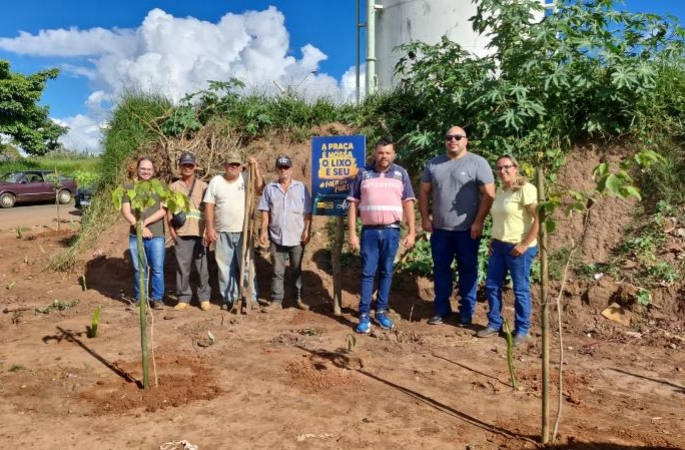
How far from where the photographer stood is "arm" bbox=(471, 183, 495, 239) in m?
5.07

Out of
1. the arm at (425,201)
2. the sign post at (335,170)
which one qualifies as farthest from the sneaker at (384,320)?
the arm at (425,201)

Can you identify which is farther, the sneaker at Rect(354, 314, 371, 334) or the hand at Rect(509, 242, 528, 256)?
the sneaker at Rect(354, 314, 371, 334)

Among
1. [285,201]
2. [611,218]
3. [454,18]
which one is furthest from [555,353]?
[454,18]

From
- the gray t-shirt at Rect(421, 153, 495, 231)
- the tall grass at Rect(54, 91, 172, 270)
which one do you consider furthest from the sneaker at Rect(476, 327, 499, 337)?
the tall grass at Rect(54, 91, 172, 270)

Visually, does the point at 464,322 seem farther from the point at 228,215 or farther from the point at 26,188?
the point at 26,188

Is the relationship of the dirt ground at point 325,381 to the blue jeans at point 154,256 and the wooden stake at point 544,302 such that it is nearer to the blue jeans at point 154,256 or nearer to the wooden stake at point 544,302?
the wooden stake at point 544,302

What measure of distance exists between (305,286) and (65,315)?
107 inches

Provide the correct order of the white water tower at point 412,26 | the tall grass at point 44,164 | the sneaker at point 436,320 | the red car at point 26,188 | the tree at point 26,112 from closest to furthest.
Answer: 1. the sneaker at point 436,320
2. the white water tower at point 412,26
3. the red car at point 26,188
4. the tree at point 26,112
5. the tall grass at point 44,164

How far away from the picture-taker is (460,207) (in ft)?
17.0

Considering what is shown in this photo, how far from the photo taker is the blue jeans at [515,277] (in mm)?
4793

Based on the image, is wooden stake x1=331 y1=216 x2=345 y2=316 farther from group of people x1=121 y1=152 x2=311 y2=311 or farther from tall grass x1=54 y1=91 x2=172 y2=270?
tall grass x1=54 y1=91 x2=172 y2=270

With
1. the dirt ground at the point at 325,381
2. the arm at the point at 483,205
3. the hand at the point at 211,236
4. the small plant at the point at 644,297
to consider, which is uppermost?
the arm at the point at 483,205

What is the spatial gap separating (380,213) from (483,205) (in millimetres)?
960

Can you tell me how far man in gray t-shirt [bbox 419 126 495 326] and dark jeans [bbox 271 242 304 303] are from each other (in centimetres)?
148
